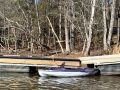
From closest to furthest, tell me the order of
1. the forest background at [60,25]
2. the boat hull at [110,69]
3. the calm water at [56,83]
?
1. the calm water at [56,83]
2. the boat hull at [110,69]
3. the forest background at [60,25]

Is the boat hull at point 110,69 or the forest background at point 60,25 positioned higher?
the forest background at point 60,25

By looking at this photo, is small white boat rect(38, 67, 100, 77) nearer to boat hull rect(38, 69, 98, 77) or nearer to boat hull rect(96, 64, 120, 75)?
boat hull rect(38, 69, 98, 77)

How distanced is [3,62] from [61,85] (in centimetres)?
820

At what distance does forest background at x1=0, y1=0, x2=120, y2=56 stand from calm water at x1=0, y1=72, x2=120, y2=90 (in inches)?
400

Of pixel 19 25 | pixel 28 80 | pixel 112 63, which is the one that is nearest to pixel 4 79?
pixel 28 80

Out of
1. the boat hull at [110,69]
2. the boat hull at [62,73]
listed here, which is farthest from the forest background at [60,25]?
the boat hull at [62,73]

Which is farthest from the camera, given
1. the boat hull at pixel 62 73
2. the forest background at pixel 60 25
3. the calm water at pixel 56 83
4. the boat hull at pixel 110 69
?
the forest background at pixel 60 25

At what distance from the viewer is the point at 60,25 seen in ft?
151

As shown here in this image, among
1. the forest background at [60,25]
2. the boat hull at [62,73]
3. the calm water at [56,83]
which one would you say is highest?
the forest background at [60,25]

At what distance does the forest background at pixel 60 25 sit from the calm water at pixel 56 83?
33.3ft

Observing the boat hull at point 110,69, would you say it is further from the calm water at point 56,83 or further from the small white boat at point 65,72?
the small white boat at point 65,72

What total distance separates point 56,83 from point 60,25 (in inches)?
815

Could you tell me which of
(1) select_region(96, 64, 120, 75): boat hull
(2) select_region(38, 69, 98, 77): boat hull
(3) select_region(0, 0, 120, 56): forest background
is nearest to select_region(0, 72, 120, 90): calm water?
(2) select_region(38, 69, 98, 77): boat hull

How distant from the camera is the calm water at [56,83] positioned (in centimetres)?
2381
